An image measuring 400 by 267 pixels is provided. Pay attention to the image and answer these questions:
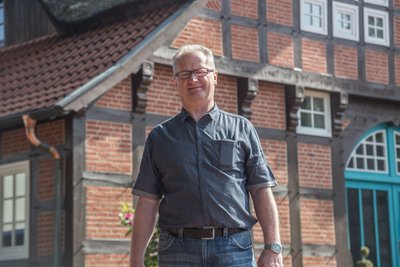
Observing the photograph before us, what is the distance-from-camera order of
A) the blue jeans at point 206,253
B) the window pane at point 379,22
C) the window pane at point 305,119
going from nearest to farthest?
1. the blue jeans at point 206,253
2. the window pane at point 305,119
3. the window pane at point 379,22

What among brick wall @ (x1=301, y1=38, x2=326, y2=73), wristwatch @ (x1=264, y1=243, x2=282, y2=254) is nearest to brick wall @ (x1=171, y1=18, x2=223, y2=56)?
brick wall @ (x1=301, y1=38, x2=326, y2=73)

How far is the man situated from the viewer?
3.90m

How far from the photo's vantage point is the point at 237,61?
13070 mm

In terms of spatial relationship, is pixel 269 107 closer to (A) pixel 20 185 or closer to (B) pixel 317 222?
(B) pixel 317 222

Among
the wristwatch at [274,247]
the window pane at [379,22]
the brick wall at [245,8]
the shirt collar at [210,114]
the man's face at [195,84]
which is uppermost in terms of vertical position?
the window pane at [379,22]

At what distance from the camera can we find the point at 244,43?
13.2 meters

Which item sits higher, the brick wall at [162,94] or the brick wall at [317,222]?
the brick wall at [162,94]

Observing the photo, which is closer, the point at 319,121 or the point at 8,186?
the point at 8,186

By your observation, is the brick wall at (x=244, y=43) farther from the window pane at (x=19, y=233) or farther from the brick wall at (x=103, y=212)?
the window pane at (x=19, y=233)

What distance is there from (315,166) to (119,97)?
3.48m

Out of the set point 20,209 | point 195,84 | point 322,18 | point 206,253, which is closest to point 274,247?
point 206,253

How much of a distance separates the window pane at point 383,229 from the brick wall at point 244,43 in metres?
3.21

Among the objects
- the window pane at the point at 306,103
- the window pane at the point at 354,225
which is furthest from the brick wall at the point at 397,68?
the window pane at the point at 354,225

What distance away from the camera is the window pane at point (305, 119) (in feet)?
46.3
